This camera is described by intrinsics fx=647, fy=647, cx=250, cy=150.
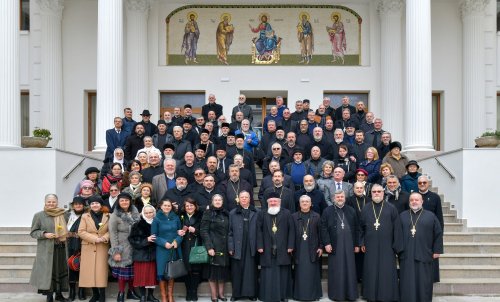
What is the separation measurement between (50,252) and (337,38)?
41.5 ft

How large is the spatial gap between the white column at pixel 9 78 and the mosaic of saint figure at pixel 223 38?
662 cm

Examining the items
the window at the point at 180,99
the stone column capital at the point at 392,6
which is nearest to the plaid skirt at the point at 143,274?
the window at the point at 180,99

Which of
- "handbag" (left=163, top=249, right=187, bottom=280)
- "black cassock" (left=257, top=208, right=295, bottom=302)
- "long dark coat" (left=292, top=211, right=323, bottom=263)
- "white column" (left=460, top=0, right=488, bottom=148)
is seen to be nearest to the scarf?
"handbag" (left=163, top=249, right=187, bottom=280)

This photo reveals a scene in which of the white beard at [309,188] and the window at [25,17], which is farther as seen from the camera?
the window at [25,17]

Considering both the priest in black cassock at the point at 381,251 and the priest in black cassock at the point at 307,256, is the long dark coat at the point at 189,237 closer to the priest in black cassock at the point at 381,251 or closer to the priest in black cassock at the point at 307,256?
the priest in black cassock at the point at 307,256

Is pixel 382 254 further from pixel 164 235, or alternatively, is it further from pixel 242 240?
pixel 164 235

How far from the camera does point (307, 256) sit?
1039cm

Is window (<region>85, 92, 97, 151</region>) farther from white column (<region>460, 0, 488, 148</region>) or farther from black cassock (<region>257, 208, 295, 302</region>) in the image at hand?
white column (<region>460, 0, 488, 148</region>)

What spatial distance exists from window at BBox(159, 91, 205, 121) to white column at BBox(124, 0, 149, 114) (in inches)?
36.1

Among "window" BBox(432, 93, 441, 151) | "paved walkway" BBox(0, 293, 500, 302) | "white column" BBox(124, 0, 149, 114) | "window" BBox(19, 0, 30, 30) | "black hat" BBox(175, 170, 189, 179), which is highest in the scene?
"window" BBox(19, 0, 30, 30)

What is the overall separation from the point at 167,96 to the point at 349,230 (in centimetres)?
1128

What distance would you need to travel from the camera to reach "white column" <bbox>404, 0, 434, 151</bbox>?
1609cm

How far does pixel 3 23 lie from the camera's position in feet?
49.9

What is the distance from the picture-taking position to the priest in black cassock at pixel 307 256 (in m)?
10.4
